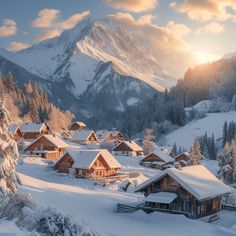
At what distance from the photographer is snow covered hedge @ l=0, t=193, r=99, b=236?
19.1 m

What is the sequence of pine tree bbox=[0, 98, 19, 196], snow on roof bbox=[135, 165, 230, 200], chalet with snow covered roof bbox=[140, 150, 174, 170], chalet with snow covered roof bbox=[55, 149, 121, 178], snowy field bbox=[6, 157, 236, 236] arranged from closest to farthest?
pine tree bbox=[0, 98, 19, 196]
snowy field bbox=[6, 157, 236, 236]
snow on roof bbox=[135, 165, 230, 200]
chalet with snow covered roof bbox=[55, 149, 121, 178]
chalet with snow covered roof bbox=[140, 150, 174, 170]

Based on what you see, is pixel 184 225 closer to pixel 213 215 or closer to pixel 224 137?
pixel 213 215

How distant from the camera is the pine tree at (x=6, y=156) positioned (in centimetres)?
2945

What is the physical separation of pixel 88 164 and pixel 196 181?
27.9 metres

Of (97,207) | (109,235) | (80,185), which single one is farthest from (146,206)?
(80,185)

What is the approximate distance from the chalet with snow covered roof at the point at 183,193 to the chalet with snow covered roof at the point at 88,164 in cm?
2467

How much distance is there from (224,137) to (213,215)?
13923cm

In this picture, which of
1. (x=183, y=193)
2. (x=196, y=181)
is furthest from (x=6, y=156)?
(x=196, y=181)

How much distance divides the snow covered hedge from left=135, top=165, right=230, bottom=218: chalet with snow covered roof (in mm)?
24483

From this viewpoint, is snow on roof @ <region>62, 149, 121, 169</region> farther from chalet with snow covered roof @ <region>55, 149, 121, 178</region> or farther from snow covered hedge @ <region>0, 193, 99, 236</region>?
snow covered hedge @ <region>0, 193, 99, 236</region>

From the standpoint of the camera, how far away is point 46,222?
19.7 meters

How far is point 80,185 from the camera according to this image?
213ft

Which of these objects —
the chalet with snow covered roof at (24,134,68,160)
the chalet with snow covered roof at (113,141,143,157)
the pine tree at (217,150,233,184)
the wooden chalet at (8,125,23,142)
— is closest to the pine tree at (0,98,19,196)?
the pine tree at (217,150,233,184)

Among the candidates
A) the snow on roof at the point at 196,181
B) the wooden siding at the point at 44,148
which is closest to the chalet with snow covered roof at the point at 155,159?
the wooden siding at the point at 44,148
